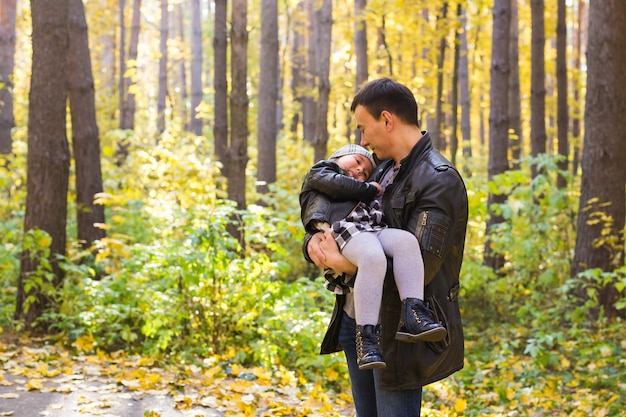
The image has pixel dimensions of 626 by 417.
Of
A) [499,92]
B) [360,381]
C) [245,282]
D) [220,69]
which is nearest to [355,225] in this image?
[360,381]

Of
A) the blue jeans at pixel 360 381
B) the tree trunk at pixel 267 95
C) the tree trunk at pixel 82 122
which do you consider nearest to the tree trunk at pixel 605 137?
the blue jeans at pixel 360 381

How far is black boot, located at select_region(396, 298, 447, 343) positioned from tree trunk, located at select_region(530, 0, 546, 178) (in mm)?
11851

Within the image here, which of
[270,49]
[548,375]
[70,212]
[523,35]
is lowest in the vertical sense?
[548,375]

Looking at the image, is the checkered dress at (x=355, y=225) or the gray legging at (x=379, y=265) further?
the checkered dress at (x=355, y=225)

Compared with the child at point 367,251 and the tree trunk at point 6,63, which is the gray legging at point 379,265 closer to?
the child at point 367,251

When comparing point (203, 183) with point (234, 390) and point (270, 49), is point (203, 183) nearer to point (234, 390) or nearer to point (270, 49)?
point (270, 49)

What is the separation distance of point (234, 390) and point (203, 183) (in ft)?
21.2

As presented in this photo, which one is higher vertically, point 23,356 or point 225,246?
point 225,246

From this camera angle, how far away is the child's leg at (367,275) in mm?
3074

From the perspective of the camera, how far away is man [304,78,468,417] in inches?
121

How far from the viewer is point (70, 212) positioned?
14.7 metres

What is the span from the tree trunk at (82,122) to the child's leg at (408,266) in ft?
28.0

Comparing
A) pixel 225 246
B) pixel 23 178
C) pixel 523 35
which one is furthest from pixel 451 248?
pixel 523 35

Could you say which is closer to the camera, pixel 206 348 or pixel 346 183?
pixel 346 183
